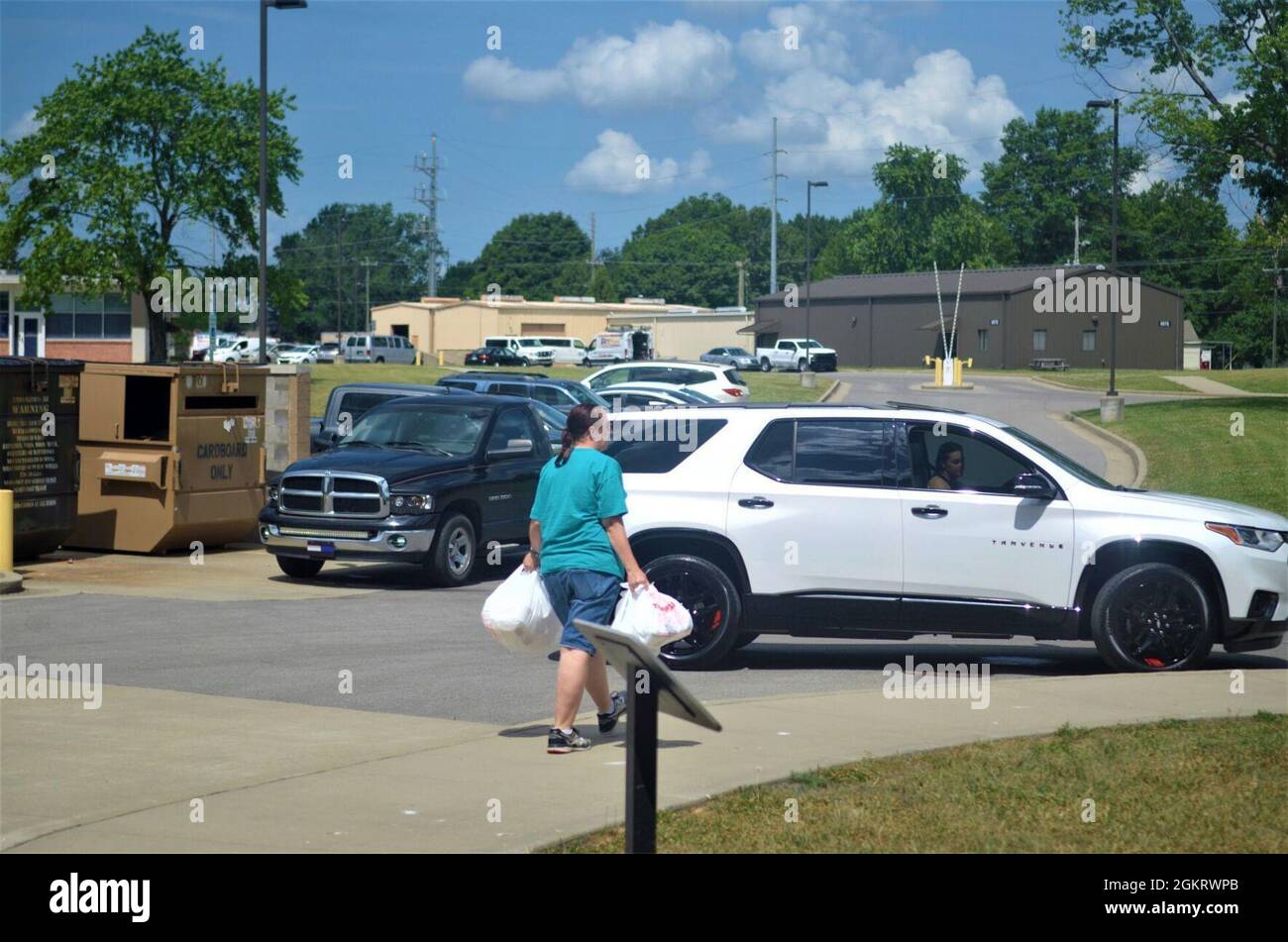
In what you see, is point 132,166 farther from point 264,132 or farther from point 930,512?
point 930,512

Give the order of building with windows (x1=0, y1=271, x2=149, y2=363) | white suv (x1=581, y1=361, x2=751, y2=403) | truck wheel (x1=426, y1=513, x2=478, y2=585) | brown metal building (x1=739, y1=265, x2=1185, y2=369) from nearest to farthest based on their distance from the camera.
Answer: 1. truck wheel (x1=426, y1=513, x2=478, y2=585)
2. white suv (x1=581, y1=361, x2=751, y2=403)
3. building with windows (x1=0, y1=271, x2=149, y2=363)
4. brown metal building (x1=739, y1=265, x2=1185, y2=369)

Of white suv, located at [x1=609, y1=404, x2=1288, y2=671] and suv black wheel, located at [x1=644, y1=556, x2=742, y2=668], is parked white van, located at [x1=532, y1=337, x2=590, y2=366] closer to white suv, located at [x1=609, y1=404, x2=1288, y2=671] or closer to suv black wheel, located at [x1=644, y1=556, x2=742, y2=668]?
white suv, located at [x1=609, y1=404, x2=1288, y2=671]

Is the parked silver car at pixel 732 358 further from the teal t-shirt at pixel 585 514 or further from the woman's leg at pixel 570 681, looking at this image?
the woman's leg at pixel 570 681

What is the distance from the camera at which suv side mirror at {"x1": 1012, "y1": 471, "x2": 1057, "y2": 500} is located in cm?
1043

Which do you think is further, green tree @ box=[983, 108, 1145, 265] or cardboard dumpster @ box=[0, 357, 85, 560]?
green tree @ box=[983, 108, 1145, 265]

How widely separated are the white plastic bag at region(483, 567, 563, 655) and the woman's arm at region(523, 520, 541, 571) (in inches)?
1.7

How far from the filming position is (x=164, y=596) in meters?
14.8

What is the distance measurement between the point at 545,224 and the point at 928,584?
495ft

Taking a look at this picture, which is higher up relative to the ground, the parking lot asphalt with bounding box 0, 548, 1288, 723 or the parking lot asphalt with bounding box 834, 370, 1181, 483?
the parking lot asphalt with bounding box 834, 370, 1181, 483

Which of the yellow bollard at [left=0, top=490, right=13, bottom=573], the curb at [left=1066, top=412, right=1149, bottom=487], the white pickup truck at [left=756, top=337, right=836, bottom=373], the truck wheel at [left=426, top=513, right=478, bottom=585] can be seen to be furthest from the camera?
the white pickup truck at [left=756, top=337, right=836, bottom=373]

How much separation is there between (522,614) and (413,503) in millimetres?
7868

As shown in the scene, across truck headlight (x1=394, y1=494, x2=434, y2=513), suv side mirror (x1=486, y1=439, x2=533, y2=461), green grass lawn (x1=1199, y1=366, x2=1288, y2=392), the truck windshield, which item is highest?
green grass lawn (x1=1199, y1=366, x2=1288, y2=392)

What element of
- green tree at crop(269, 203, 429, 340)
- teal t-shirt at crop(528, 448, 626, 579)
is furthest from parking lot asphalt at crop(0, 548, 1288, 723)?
green tree at crop(269, 203, 429, 340)
